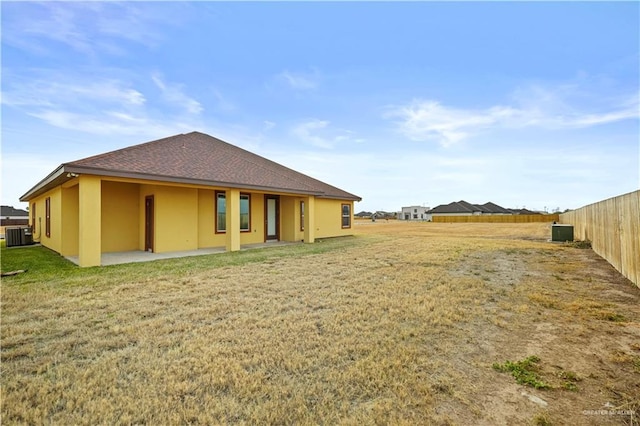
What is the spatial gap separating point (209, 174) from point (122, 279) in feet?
18.0

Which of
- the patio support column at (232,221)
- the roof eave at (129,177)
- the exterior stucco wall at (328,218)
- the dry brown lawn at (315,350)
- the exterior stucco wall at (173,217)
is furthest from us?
the exterior stucco wall at (328,218)

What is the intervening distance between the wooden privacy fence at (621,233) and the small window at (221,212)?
13.2 meters

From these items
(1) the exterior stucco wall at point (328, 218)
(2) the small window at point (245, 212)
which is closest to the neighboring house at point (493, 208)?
(1) the exterior stucco wall at point (328, 218)

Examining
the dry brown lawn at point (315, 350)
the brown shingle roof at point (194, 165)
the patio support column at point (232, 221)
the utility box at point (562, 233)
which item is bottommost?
the dry brown lawn at point (315, 350)

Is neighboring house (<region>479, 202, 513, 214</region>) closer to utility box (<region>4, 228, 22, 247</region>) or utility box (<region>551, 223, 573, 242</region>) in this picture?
utility box (<region>551, 223, 573, 242</region>)

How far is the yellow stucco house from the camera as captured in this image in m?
8.45

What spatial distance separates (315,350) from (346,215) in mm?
16657

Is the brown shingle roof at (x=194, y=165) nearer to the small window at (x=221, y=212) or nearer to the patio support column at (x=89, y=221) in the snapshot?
the patio support column at (x=89, y=221)

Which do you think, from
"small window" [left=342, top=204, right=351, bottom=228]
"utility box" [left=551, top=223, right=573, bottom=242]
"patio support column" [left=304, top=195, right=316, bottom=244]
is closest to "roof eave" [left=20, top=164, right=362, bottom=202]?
"patio support column" [left=304, top=195, right=316, bottom=244]

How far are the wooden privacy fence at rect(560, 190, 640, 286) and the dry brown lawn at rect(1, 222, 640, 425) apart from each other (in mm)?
698

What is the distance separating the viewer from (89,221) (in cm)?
826

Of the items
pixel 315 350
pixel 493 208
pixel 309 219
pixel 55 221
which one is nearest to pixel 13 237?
pixel 55 221

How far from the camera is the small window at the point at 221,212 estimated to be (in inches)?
517

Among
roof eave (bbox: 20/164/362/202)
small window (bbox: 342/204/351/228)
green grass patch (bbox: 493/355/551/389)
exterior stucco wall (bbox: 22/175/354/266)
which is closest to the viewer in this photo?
green grass patch (bbox: 493/355/551/389)
